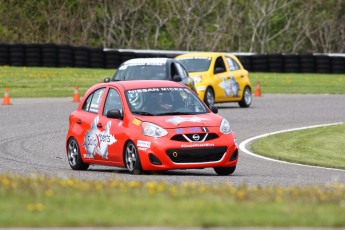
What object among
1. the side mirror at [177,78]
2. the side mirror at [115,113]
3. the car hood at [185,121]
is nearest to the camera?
the car hood at [185,121]

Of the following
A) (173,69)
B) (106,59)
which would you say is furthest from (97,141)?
(106,59)

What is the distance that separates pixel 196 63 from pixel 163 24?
100ft

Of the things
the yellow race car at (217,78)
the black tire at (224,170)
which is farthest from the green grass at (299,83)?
the black tire at (224,170)

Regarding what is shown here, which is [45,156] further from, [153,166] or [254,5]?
[254,5]

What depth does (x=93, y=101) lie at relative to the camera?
55.2ft

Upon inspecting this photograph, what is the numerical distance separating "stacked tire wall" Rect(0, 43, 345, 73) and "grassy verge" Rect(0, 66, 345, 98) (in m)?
0.36

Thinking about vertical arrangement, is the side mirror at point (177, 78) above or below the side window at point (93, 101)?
below

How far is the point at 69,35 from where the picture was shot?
58812 mm

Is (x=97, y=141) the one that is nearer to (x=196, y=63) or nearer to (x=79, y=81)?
(x=196, y=63)

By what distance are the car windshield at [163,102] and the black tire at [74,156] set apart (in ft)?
4.11

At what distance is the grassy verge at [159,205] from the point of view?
842 cm

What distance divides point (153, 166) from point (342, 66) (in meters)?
35.2

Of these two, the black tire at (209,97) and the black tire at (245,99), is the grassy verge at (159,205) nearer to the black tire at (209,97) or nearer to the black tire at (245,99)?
the black tire at (209,97)

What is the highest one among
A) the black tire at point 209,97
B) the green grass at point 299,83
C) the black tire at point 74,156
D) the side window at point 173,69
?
the black tire at point 74,156
